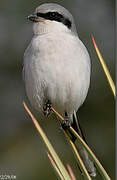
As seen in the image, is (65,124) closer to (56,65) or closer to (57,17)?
(56,65)

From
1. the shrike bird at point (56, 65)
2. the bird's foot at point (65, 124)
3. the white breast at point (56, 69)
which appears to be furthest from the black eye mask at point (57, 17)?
the bird's foot at point (65, 124)

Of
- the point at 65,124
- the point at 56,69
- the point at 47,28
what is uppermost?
the point at 47,28

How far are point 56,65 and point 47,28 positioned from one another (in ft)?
1.09

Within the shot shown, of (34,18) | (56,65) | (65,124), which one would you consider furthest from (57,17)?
(65,124)

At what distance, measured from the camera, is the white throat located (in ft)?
9.61

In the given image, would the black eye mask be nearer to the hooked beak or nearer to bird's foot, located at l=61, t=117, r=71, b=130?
the hooked beak

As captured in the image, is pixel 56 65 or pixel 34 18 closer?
pixel 56 65

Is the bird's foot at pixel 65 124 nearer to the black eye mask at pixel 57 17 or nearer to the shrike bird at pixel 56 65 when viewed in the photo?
the shrike bird at pixel 56 65

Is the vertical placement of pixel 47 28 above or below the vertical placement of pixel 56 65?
above

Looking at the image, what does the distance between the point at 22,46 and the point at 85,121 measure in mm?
1156

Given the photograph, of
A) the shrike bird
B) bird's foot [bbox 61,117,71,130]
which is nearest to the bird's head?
the shrike bird

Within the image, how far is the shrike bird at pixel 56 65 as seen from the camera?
8.92 ft

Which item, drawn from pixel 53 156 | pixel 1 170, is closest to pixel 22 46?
pixel 1 170

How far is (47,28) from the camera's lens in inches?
115
